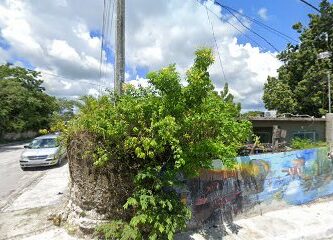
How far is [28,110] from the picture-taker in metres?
41.6

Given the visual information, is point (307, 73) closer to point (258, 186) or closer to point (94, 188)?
point (258, 186)

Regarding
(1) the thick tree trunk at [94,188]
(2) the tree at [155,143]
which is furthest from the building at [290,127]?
(1) the thick tree trunk at [94,188]

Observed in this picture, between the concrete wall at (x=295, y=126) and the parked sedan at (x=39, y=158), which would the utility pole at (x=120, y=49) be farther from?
the parked sedan at (x=39, y=158)

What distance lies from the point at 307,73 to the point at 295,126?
12.8 meters

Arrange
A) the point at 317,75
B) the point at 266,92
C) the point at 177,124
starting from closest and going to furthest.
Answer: the point at 177,124 → the point at 317,75 → the point at 266,92

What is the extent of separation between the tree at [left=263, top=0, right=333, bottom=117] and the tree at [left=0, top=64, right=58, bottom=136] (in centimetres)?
2398

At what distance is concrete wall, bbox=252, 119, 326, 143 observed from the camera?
585 inches

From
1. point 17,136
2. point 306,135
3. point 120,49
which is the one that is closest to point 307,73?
point 306,135

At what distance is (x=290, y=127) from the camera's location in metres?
16.2

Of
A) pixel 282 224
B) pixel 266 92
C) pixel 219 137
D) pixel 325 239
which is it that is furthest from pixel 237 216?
pixel 266 92

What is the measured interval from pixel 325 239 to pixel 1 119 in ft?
109

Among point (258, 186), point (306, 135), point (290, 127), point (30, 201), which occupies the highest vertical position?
point (290, 127)

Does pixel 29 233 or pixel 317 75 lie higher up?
pixel 317 75

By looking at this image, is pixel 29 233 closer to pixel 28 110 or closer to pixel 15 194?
pixel 15 194
